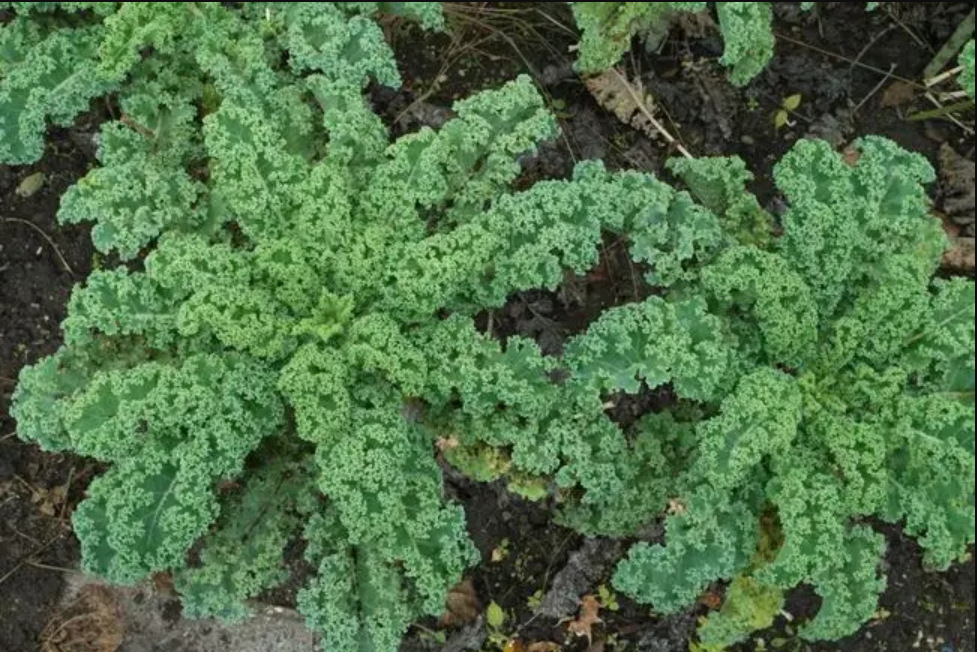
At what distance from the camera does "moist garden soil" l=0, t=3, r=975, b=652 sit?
6.55m

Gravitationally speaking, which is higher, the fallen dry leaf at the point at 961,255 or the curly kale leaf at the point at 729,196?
the curly kale leaf at the point at 729,196

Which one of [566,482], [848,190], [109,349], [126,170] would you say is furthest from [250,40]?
[848,190]

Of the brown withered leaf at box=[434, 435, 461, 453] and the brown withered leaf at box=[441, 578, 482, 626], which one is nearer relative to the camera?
the brown withered leaf at box=[434, 435, 461, 453]

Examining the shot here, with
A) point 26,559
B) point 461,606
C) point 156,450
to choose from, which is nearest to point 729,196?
point 461,606

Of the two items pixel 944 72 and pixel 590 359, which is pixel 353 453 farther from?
pixel 944 72

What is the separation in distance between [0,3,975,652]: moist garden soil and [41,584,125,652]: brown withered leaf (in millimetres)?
88

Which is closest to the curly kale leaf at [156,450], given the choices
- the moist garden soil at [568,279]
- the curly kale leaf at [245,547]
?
the curly kale leaf at [245,547]

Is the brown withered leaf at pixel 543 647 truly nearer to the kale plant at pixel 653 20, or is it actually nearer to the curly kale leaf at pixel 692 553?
the curly kale leaf at pixel 692 553

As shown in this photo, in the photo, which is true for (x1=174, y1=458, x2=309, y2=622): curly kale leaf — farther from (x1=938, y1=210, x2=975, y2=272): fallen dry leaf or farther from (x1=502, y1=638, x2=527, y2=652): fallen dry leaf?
(x1=938, y1=210, x2=975, y2=272): fallen dry leaf

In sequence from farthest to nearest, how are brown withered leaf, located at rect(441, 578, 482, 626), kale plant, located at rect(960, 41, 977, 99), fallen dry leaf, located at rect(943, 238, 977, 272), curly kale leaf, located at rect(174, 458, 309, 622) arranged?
fallen dry leaf, located at rect(943, 238, 977, 272)
brown withered leaf, located at rect(441, 578, 482, 626)
kale plant, located at rect(960, 41, 977, 99)
curly kale leaf, located at rect(174, 458, 309, 622)

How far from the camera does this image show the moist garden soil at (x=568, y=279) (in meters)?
6.55

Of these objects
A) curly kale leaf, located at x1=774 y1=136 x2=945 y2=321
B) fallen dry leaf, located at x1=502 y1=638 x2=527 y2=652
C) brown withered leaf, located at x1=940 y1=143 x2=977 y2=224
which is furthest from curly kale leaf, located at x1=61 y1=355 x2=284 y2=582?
brown withered leaf, located at x1=940 y1=143 x2=977 y2=224

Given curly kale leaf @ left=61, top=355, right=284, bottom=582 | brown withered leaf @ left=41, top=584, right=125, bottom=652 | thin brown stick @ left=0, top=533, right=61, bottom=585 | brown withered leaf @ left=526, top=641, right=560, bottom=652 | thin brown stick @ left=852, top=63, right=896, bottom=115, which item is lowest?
brown withered leaf @ left=526, top=641, right=560, bottom=652

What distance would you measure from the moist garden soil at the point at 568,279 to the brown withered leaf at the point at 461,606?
0.02 metres
